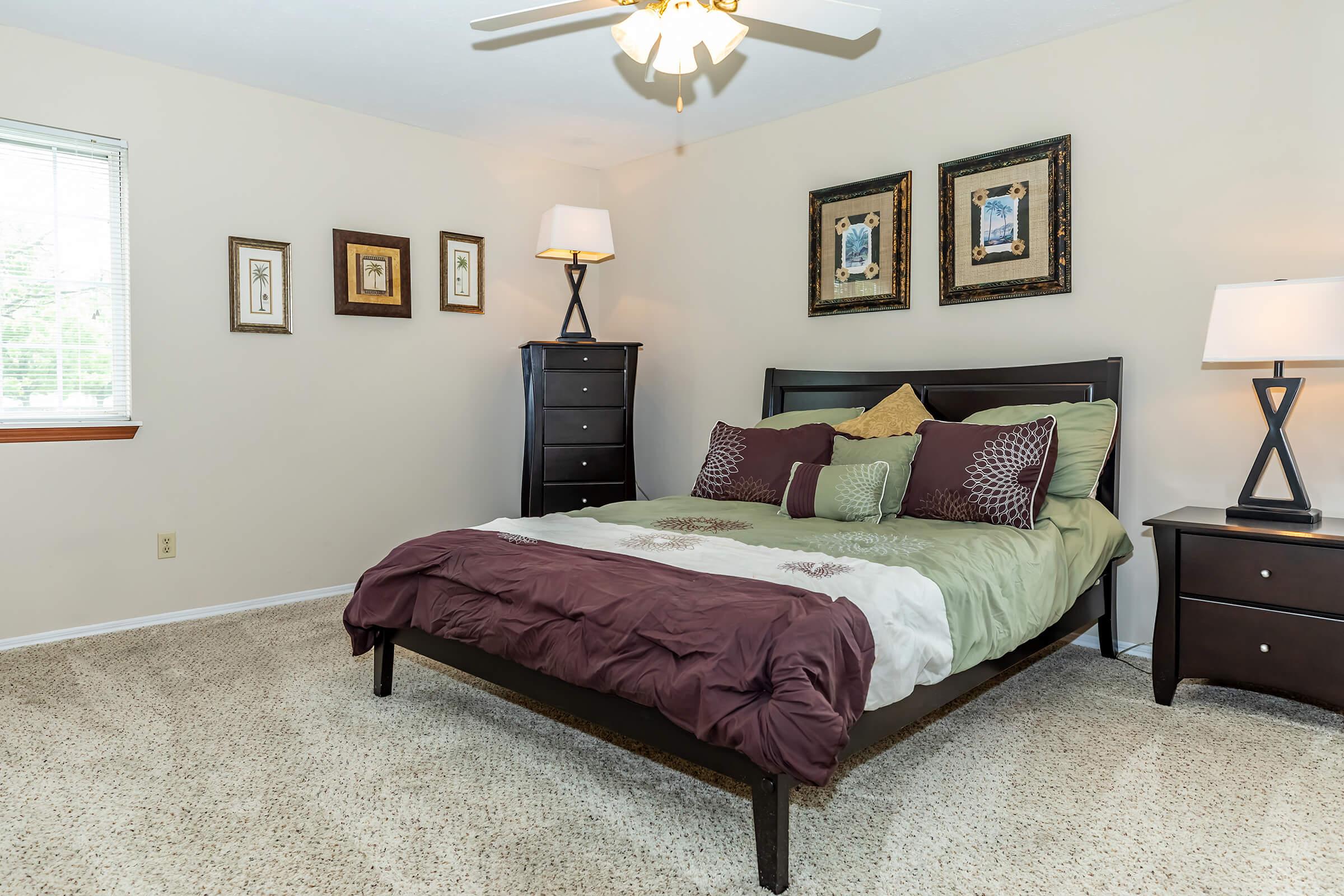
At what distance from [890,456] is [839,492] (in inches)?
10.4

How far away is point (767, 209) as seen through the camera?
14.6ft

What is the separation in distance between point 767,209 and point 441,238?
5.80 feet

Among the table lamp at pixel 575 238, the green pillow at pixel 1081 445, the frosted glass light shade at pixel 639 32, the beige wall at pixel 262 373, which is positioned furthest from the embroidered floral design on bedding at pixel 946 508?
the beige wall at pixel 262 373

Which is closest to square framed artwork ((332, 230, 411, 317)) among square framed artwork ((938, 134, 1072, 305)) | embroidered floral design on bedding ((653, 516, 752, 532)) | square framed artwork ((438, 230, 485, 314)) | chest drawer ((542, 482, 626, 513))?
square framed artwork ((438, 230, 485, 314))

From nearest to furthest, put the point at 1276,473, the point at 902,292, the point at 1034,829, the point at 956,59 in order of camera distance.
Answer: the point at 1034,829
the point at 1276,473
the point at 956,59
the point at 902,292

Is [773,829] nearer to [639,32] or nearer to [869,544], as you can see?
[869,544]

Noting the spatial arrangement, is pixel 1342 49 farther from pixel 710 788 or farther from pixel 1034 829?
pixel 710 788

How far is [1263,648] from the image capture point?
2.56 meters

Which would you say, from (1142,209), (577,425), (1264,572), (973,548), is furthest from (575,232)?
(1264,572)

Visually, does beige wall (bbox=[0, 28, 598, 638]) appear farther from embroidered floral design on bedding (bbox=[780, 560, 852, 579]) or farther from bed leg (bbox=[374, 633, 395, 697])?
embroidered floral design on bedding (bbox=[780, 560, 852, 579])

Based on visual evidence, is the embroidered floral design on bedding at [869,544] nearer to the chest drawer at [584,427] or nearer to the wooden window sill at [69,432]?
the chest drawer at [584,427]

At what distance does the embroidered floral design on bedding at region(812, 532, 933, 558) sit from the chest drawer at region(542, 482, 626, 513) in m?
2.01

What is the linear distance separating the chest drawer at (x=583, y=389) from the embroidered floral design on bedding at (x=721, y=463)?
1.03 meters

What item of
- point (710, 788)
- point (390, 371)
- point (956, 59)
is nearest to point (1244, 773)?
point (710, 788)
